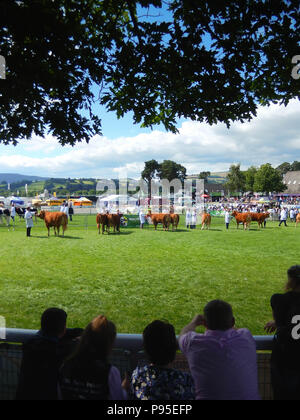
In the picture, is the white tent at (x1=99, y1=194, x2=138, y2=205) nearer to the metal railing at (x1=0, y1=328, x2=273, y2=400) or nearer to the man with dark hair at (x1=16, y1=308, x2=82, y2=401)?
the metal railing at (x1=0, y1=328, x2=273, y2=400)

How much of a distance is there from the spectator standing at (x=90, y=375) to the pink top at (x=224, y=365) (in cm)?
67

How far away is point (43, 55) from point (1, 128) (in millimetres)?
2185

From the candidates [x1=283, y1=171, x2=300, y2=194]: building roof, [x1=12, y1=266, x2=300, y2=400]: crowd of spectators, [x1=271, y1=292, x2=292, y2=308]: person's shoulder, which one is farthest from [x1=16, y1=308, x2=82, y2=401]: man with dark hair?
[x1=283, y1=171, x2=300, y2=194]: building roof

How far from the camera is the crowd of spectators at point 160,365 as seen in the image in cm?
219

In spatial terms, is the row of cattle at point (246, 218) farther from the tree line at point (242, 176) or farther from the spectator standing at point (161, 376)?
the tree line at point (242, 176)

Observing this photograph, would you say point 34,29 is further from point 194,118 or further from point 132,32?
point 194,118

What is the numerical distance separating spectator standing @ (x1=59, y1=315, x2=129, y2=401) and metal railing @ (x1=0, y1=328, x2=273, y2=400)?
0.53m

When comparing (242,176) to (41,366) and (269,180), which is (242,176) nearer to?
(269,180)

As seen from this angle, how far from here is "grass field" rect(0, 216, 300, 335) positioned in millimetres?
6398

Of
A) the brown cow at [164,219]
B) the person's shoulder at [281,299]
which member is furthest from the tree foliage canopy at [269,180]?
the person's shoulder at [281,299]

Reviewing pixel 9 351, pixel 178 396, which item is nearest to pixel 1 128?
pixel 9 351

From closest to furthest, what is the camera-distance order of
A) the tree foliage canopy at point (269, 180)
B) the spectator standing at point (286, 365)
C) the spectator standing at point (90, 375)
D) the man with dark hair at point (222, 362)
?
1. the spectator standing at point (90, 375)
2. the man with dark hair at point (222, 362)
3. the spectator standing at point (286, 365)
4. the tree foliage canopy at point (269, 180)

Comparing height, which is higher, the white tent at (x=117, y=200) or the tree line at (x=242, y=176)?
the tree line at (x=242, y=176)

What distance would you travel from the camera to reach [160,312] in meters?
6.45
